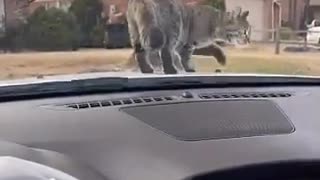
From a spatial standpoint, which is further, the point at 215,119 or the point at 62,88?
the point at 62,88

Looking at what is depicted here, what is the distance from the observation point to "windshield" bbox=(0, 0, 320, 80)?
4.25 meters

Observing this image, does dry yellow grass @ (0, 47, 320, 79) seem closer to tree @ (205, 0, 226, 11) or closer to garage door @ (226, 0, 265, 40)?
garage door @ (226, 0, 265, 40)

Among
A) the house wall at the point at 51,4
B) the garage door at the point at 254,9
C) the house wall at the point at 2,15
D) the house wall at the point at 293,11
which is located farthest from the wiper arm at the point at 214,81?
the house wall at the point at 293,11

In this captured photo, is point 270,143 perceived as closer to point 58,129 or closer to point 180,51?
point 58,129

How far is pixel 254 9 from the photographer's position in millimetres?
5848

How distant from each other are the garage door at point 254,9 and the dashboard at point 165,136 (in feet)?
13.7

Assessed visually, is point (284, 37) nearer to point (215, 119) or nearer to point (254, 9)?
point (254, 9)

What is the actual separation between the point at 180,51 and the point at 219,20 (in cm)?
75

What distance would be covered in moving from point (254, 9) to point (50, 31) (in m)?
2.13

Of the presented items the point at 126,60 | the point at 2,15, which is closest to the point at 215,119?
the point at 126,60

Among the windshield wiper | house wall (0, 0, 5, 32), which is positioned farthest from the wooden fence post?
the windshield wiper

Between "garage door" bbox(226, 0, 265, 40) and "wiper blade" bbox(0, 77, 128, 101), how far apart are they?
408 centimetres

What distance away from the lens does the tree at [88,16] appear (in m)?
4.90

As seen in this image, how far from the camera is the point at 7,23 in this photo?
4.41 meters
